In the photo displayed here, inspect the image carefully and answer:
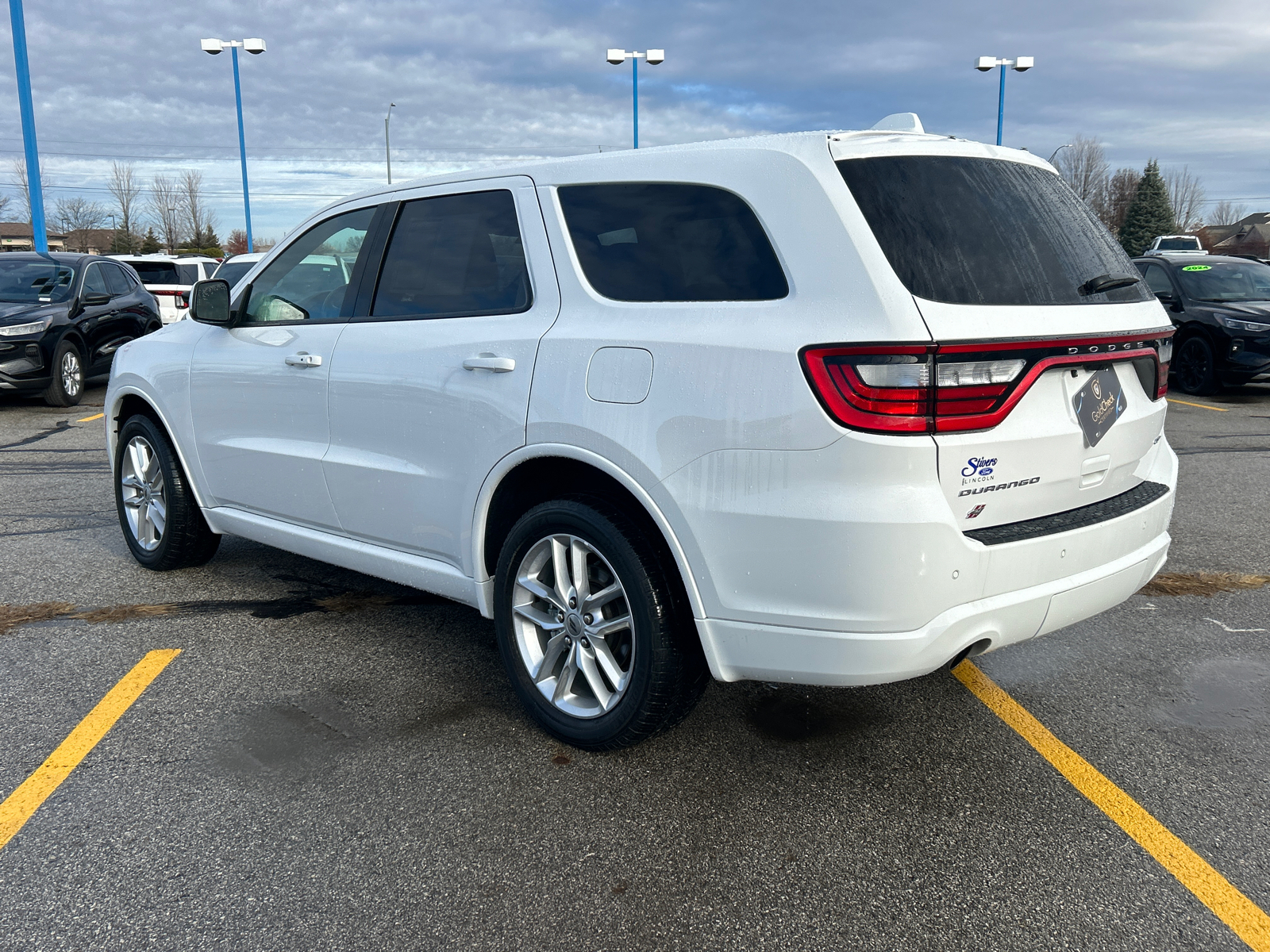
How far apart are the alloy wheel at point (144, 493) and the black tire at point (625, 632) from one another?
8.50 feet

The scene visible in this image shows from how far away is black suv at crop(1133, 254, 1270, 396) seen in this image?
1163 centimetres

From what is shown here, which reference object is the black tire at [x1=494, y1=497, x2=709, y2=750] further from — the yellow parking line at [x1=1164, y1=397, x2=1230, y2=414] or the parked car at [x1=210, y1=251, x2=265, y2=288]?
the parked car at [x1=210, y1=251, x2=265, y2=288]

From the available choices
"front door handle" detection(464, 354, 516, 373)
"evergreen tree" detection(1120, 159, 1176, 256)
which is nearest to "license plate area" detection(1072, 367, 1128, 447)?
"front door handle" detection(464, 354, 516, 373)

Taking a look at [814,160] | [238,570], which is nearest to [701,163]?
[814,160]

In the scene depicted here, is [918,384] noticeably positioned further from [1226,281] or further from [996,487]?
[1226,281]

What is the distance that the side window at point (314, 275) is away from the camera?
Answer: 397 centimetres

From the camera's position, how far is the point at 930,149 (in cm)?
276

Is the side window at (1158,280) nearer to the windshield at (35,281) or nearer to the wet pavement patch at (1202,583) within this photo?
the wet pavement patch at (1202,583)

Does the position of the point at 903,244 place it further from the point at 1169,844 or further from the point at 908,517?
the point at 1169,844

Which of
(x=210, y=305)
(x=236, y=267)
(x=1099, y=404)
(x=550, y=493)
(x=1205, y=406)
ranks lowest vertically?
(x=1205, y=406)

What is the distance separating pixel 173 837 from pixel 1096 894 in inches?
93.2

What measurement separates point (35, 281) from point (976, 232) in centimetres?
1220

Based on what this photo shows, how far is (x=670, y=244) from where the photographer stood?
2.91m

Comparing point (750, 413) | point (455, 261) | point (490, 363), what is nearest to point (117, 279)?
point (455, 261)
